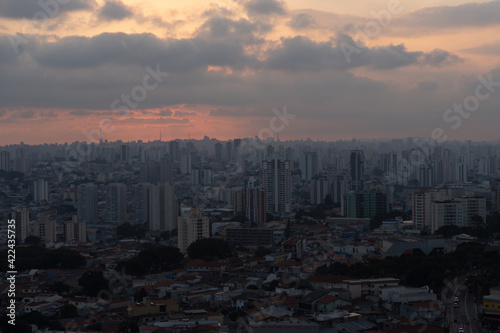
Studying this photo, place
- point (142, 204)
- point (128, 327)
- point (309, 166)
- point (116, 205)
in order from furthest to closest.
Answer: point (309, 166)
point (116, 205)
point (142, 204)
point (128, 327)

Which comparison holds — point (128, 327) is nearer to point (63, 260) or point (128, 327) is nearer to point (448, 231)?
point (63, 260)

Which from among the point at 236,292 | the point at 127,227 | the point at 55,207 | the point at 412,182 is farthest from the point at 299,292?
the point at 412,182

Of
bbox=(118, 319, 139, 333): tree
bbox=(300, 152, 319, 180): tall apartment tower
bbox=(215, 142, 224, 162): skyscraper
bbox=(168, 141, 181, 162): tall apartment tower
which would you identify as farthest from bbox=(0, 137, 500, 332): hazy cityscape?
bbox=(168, 141, 181, 162): tall apartment tower

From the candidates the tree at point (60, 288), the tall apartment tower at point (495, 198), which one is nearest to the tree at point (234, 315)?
the tree at point (60, 288)

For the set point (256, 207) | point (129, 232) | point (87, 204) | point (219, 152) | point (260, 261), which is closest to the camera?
point (260, 261)

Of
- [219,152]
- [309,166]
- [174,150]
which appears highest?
[174,150]

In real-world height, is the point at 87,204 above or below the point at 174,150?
below

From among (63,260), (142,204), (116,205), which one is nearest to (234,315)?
(63,260)

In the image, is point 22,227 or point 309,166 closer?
point 22,227
